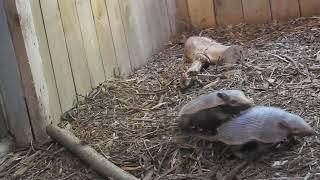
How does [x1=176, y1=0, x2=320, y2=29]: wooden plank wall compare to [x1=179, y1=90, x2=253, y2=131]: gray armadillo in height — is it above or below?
above

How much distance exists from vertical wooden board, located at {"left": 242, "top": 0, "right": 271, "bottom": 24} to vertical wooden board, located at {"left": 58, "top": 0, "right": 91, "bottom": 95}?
53.3 inches

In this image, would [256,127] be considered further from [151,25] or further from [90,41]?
[151,25]

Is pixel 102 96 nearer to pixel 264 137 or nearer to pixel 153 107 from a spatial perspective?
pixel 153 107

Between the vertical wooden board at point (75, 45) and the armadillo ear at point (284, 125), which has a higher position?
the vertical wooden board at point (75, 45)

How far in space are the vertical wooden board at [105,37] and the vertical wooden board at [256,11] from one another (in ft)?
3.56

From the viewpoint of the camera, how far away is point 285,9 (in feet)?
11.1

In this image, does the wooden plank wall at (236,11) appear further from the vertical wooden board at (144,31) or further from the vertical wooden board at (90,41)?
the vertical wooden board at (90,41)

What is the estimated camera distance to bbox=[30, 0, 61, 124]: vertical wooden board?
213 cm

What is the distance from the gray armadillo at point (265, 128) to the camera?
1706mm

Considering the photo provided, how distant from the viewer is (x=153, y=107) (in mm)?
2301

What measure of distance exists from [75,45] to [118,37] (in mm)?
437

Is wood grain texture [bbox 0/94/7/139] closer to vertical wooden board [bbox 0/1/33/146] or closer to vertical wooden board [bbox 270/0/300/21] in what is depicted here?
vertical wooden board [bbox 0/1/33/146]

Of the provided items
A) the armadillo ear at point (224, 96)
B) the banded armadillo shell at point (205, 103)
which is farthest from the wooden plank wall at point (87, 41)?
the armadillo ear at point (224, 96)

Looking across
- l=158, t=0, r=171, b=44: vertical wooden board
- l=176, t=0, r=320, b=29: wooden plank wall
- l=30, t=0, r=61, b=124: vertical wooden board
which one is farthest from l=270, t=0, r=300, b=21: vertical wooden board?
l=30, t=0, r=61, b=124: vertical wooden board
